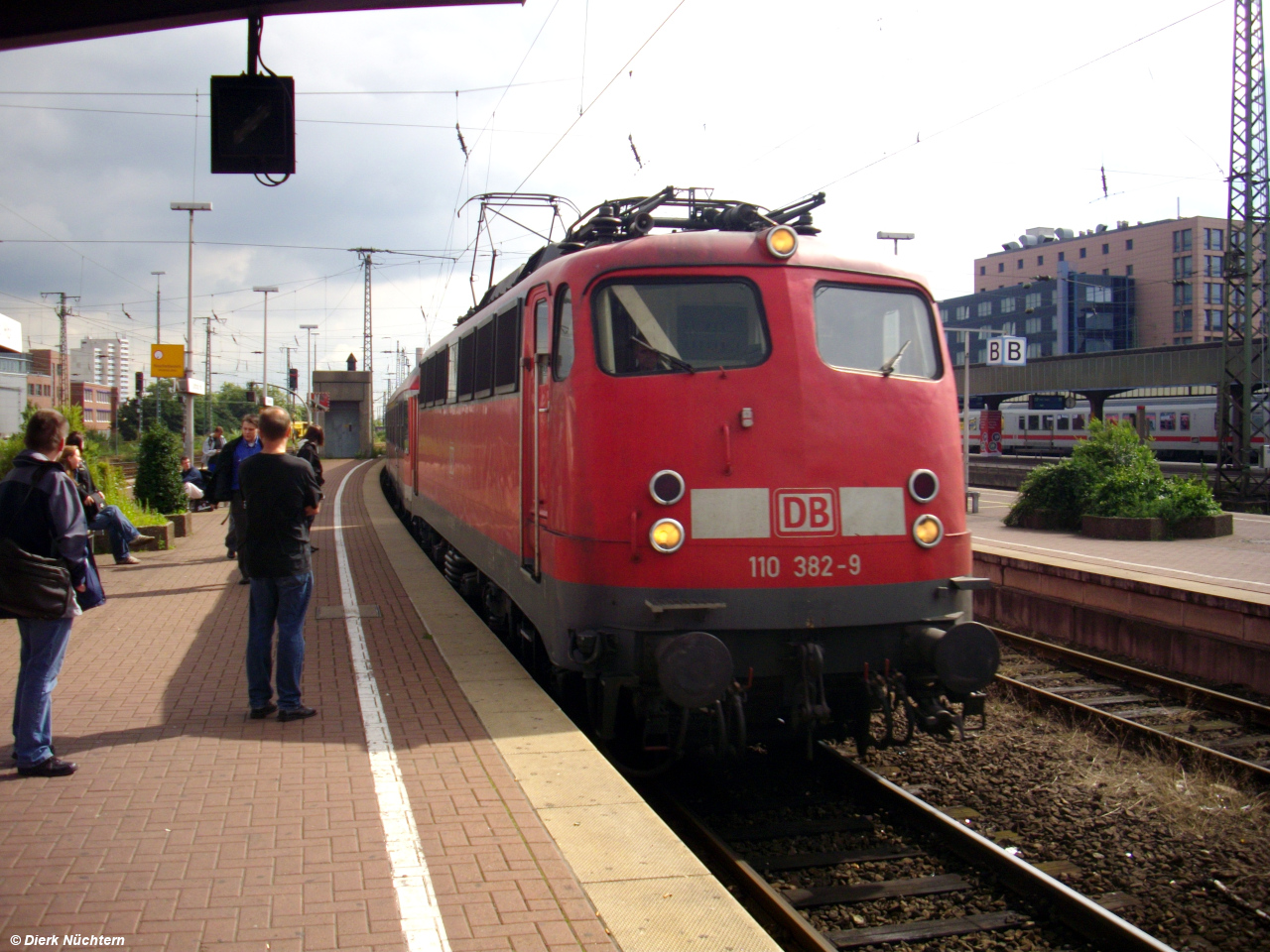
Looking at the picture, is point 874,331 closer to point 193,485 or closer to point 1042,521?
point 1042,521

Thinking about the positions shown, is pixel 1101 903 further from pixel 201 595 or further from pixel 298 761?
pixel 201 595

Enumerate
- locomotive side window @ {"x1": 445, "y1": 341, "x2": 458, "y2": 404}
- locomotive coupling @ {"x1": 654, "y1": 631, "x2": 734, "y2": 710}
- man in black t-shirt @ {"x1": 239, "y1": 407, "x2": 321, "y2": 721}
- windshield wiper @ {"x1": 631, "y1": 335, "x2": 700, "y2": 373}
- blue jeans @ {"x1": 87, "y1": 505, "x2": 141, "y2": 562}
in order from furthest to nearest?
1. blue jeans @ {"x1": 87, "y1": 505, "x2": 141, "y2": 562}
2. locomotive side window @ {"x1": 445, "y1": 341, "x2": 458, "y2": 404}
3. man in black t-shirt @ {"x1": 239, "y1": 407, "x2": 321, "y2": 721}
4. windshield wiper @ {"x1": 631, "y1": 335, "x2": 700, "y2": 373}
5. locomotive coupling @ {"x1": 654, "y1": 631, "x2": 734, "y2": 710}

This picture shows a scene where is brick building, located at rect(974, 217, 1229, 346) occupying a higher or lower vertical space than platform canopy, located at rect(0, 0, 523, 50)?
higher

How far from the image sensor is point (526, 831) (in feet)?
14.4

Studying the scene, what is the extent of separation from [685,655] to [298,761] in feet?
6.89

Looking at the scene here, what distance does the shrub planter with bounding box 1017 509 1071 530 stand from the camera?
18938mm

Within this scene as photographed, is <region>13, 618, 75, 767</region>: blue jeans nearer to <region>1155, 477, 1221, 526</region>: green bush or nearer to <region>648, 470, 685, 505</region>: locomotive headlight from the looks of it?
<region>648, 470, 685, 505</region>: locomotive headlight

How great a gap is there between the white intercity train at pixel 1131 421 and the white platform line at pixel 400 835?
3356cm

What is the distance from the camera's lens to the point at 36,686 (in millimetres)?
5023

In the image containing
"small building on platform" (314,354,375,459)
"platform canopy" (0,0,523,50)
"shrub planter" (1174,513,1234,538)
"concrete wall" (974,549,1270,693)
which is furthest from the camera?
"small building on platform" (314,354,375,459)

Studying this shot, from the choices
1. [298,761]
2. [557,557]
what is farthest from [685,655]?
[298,761]

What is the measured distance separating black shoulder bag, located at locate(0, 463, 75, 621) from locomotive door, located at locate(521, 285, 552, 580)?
8.72 ft

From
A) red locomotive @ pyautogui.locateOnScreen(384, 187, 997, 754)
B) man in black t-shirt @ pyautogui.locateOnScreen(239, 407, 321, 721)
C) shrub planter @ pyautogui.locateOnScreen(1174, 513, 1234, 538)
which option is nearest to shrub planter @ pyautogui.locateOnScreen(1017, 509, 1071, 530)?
shrub planter @ pyautogui.locateOnScreen(1174, 513, 1234, 538)

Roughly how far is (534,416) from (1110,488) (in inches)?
577
